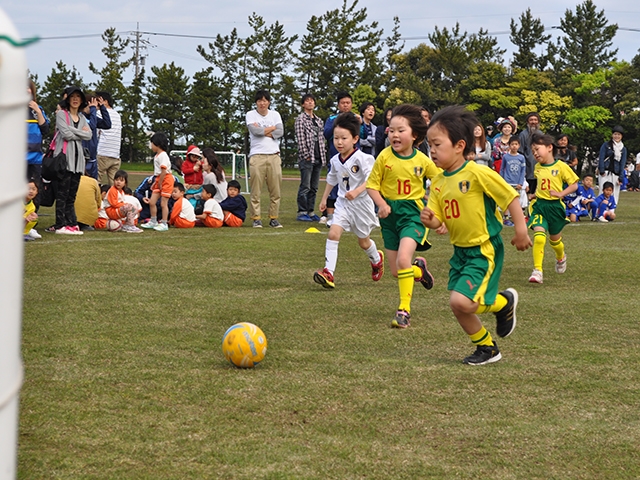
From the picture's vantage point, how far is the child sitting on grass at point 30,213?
10742mm

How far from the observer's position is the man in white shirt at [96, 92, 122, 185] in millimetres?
14867

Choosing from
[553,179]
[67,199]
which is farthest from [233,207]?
[553,179]

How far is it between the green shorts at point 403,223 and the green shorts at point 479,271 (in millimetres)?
1581

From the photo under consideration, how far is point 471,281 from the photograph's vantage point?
537 cm

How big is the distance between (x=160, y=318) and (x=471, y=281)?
2518 mm

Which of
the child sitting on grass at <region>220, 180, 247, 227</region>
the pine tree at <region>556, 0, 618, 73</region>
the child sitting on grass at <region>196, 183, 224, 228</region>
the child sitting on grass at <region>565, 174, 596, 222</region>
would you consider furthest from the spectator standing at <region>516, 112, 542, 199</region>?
the pine tree at <region>556, 0, 618, 73</region>

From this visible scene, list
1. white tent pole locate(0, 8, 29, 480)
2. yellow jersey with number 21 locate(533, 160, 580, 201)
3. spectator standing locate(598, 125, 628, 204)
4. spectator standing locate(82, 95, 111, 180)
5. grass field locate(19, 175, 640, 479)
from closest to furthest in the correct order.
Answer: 1. white tent pole locate(0, 8, 29, 480)
2. grass field locate(19, 175, 640, 479)
3. yellow jersey with number 21 locate(533, 160, 580, 201)
4. spectator standing locate(82, 95, 111, 180)
5. spectator standing locate(598, 125, 628, 204)

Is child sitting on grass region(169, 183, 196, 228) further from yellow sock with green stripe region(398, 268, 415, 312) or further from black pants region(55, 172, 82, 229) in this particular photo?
yellow sock with green stripe region(398, 268, 415, 312)

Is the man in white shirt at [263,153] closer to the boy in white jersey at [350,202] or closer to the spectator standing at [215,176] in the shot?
the spectator standing at [215,176]

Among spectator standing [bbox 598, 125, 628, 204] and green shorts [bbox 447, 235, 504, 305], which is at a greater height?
spectator standing [bbox 598, 125, 628, 204]

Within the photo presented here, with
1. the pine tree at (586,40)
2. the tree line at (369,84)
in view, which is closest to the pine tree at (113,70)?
the tree line at (369,84)

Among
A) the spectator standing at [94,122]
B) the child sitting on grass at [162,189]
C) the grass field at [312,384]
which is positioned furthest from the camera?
the child sitting on grass at [162,189]

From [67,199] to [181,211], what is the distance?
246cm

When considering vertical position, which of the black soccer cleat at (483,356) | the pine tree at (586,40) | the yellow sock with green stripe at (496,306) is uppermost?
the pine tree at (586,40)
